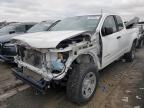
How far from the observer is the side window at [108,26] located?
16.5ft

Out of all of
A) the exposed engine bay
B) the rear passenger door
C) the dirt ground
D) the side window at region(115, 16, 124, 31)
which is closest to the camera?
the exposed engine bay

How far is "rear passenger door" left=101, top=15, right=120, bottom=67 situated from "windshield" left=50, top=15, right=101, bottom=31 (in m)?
0.27

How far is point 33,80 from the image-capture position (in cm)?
396

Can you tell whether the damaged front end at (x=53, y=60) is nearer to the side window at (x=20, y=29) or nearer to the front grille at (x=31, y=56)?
the front grille at (x=31, y=56)

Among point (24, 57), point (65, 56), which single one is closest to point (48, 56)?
point (65, 56)

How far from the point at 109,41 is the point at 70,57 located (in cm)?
183

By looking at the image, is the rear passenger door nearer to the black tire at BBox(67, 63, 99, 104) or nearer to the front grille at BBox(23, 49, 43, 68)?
the black tire at BBox(67, 63, 99, 104)

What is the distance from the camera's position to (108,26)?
5.47 meters

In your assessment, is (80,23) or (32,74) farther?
(80,23)

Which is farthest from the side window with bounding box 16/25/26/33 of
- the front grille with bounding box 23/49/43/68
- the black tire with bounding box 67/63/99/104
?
the black tire with bounding box 67/63/99/104

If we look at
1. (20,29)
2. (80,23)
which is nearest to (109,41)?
(80,23)

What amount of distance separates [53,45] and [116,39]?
2.78 meters

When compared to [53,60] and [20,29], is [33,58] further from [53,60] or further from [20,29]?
[20,29]

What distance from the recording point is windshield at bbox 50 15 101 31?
503 cm
